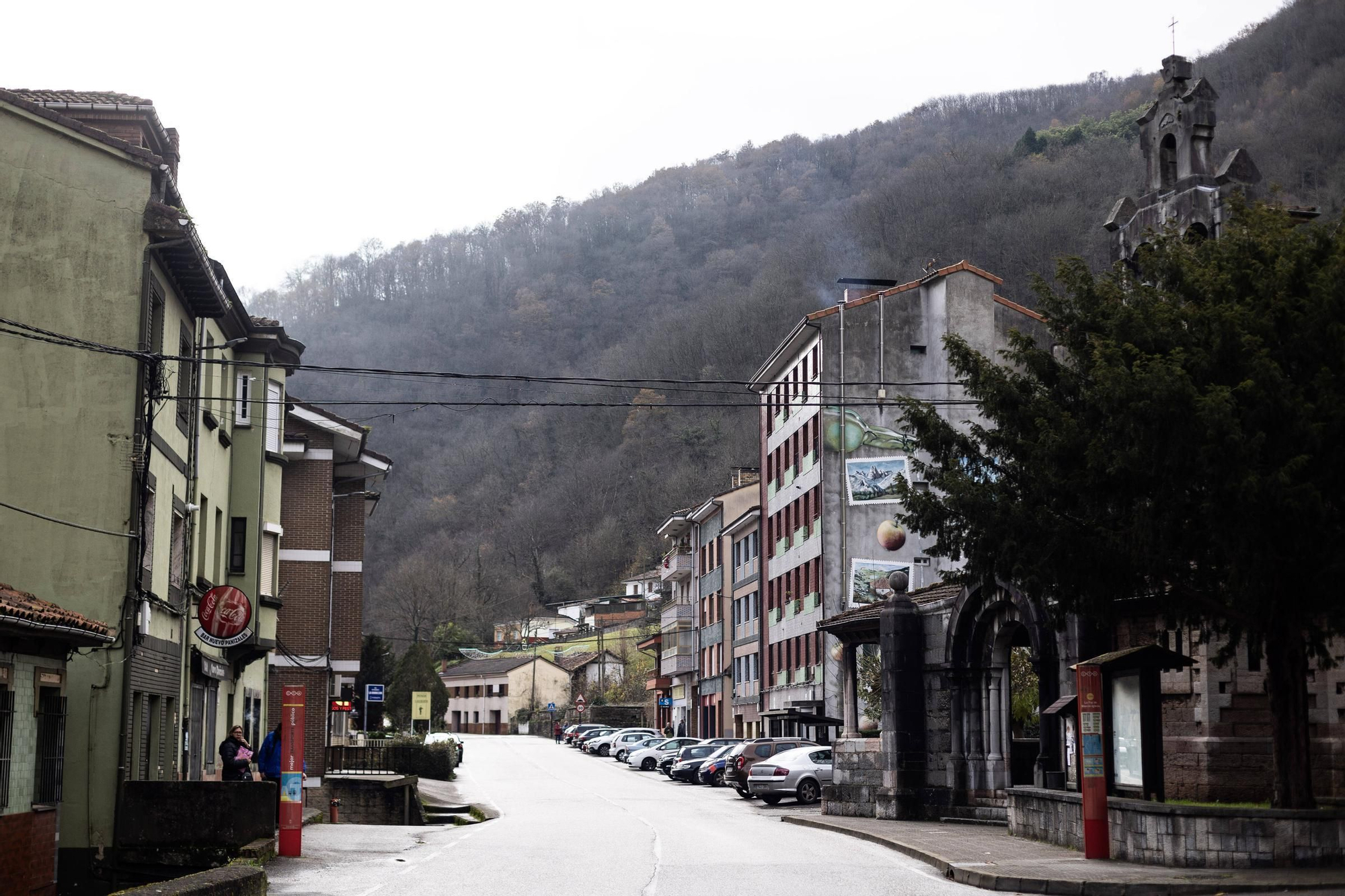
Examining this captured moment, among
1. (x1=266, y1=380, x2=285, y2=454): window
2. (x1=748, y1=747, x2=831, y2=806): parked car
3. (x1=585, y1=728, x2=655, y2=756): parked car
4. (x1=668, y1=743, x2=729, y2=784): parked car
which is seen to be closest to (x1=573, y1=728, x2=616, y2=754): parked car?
(x1=585, y1=728, x2=655, y2=756): parked car

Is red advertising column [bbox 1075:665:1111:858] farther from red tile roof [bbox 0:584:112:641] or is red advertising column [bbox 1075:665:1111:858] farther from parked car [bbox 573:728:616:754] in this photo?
parked car [bbox 573:728:616:754]

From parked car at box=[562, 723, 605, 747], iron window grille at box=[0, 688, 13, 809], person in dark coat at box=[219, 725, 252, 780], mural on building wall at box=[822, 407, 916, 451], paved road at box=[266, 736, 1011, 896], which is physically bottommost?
parked car at box=[562, 723, 605, 747]

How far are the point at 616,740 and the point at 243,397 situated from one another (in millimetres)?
48421

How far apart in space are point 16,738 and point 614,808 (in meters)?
19.3

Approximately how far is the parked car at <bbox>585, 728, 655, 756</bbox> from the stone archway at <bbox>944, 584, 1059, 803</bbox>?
47342 millimetres

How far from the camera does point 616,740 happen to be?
7700 centimetres

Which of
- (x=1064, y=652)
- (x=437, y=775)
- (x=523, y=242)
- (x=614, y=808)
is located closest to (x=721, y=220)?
(x=523, y=242)

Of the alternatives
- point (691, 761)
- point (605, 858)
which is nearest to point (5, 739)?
point (605, 858)

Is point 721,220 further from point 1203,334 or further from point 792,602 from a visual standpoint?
point 1203,334

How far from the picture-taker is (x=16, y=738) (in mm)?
17250

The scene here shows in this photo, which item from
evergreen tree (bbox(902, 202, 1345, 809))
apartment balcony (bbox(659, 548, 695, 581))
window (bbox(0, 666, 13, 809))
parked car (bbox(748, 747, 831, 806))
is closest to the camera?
evergreen tree (bbox(902, 202, 1345, 809))

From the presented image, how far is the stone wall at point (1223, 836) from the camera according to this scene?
16.5 metres

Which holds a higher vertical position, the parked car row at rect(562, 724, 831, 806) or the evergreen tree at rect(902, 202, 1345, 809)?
the evergreen tree at rect(902, 202, 1345, 809)

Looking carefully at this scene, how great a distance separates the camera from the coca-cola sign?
23375 mm
